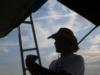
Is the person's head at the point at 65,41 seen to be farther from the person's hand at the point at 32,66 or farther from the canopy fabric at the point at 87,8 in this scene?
the canopy fabric at the point at 87,8

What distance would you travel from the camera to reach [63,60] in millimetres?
3523

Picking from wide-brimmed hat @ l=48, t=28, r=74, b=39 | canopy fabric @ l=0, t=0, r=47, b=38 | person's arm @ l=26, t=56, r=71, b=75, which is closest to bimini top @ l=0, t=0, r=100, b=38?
canopy fabric @ l=0, t=0, r=47, b=38

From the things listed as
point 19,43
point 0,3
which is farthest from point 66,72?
point 19,43

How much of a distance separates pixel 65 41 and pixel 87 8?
1.12 metres

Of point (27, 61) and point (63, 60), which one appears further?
point (63, 60)

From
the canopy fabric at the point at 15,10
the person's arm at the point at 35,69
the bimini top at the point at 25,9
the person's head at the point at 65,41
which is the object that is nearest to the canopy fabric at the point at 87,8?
the bimini top at the point at 25,9

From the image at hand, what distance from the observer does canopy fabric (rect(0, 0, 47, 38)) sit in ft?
16.8

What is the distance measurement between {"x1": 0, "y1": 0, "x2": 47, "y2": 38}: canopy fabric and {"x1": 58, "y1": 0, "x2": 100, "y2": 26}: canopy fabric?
26.0 inches

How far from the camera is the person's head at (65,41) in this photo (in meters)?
3.56

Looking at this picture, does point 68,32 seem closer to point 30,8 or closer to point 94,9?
point 94,9

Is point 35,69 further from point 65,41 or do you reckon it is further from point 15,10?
point 15,10

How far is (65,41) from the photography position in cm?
361

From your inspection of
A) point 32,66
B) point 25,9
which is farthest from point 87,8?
point 32,66

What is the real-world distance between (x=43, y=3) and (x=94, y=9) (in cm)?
107
